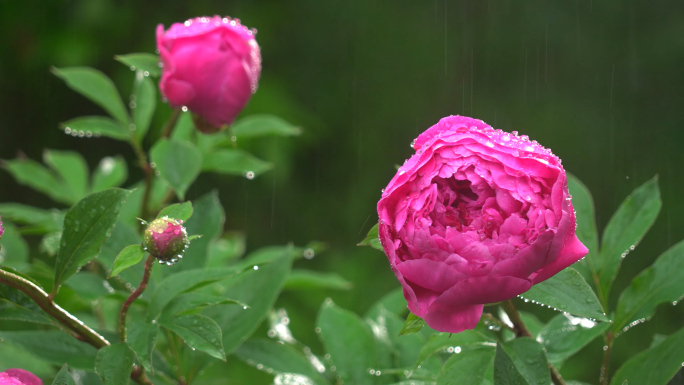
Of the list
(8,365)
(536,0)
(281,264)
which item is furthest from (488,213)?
(536,0)

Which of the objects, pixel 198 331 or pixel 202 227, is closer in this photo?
pixel 198 331

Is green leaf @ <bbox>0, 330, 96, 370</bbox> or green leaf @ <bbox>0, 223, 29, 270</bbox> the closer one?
green leaf @ <bbox>0, 330, 96, 370</bbox>

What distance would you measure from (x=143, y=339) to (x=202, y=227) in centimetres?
25

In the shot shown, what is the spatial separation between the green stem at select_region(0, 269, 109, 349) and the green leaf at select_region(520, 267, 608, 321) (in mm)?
374

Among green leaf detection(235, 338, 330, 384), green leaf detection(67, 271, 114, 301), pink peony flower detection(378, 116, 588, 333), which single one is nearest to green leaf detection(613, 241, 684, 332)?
pink peony flower detection(378, 116, 588, 333)

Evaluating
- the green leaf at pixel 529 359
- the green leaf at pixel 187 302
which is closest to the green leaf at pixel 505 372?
the green leaf at pixel 529 359

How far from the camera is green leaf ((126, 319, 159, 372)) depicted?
61 centimetres

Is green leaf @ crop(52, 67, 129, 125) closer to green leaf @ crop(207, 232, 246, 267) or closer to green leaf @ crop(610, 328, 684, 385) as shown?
green leaf @ crop(207, 232, 246, 267)

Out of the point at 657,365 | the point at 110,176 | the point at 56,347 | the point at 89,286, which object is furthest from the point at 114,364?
the point at 110,176

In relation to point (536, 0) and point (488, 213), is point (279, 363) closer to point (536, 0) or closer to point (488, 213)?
point (488, 213)

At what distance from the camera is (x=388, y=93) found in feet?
8.16

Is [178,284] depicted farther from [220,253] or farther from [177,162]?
[220,253]

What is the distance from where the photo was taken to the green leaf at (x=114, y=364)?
59 cm

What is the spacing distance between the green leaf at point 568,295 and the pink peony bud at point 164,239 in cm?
29
